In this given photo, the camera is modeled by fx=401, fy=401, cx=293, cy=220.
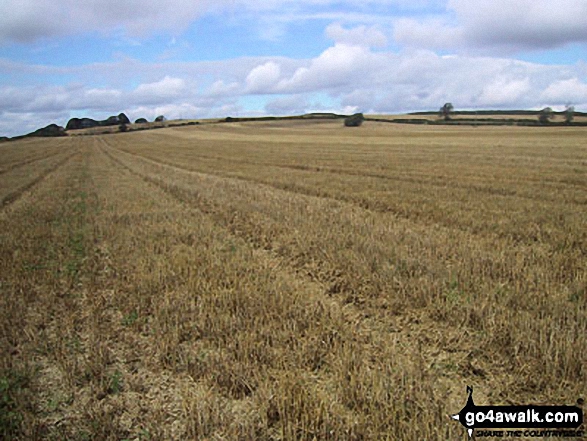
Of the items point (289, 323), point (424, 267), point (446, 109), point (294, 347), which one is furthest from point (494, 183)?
point (446, 109)

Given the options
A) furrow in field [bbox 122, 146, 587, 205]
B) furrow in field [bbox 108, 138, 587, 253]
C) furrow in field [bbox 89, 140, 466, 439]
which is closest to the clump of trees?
furrow in field [bbox 122, 146, 587, 205]

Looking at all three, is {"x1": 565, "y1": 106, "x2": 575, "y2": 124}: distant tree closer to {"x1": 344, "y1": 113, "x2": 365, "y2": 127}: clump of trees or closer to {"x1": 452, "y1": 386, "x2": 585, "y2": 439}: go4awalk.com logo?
{"x1": 344, "y1": 113, "x2": 365, "y2": 127}: clump of trees

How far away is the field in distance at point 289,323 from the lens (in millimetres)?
3236

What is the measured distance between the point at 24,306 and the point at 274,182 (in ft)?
41.4

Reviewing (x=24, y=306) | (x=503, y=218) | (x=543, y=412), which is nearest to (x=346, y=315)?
(x=543, y=412)

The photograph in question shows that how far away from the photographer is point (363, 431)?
2.93 meters

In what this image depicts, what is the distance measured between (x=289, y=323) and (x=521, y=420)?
2.34m

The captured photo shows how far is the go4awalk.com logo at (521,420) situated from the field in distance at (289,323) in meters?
0.11

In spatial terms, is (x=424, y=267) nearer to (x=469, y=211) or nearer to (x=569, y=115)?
(x=469, y=211)

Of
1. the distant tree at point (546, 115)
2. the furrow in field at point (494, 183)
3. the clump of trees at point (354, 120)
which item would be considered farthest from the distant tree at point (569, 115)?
the furrow in field at point (494, 183)

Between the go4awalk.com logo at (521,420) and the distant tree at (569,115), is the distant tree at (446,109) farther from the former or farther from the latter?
the go4awalk.com logo at (521,420)

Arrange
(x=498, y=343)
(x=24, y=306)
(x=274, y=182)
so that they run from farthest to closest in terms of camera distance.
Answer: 1. (x=274, y=182)
2. (x=24, y=306)
3. (x=498, y=343)

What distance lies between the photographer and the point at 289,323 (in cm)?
454

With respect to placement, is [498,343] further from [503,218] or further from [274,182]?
[274,182]
